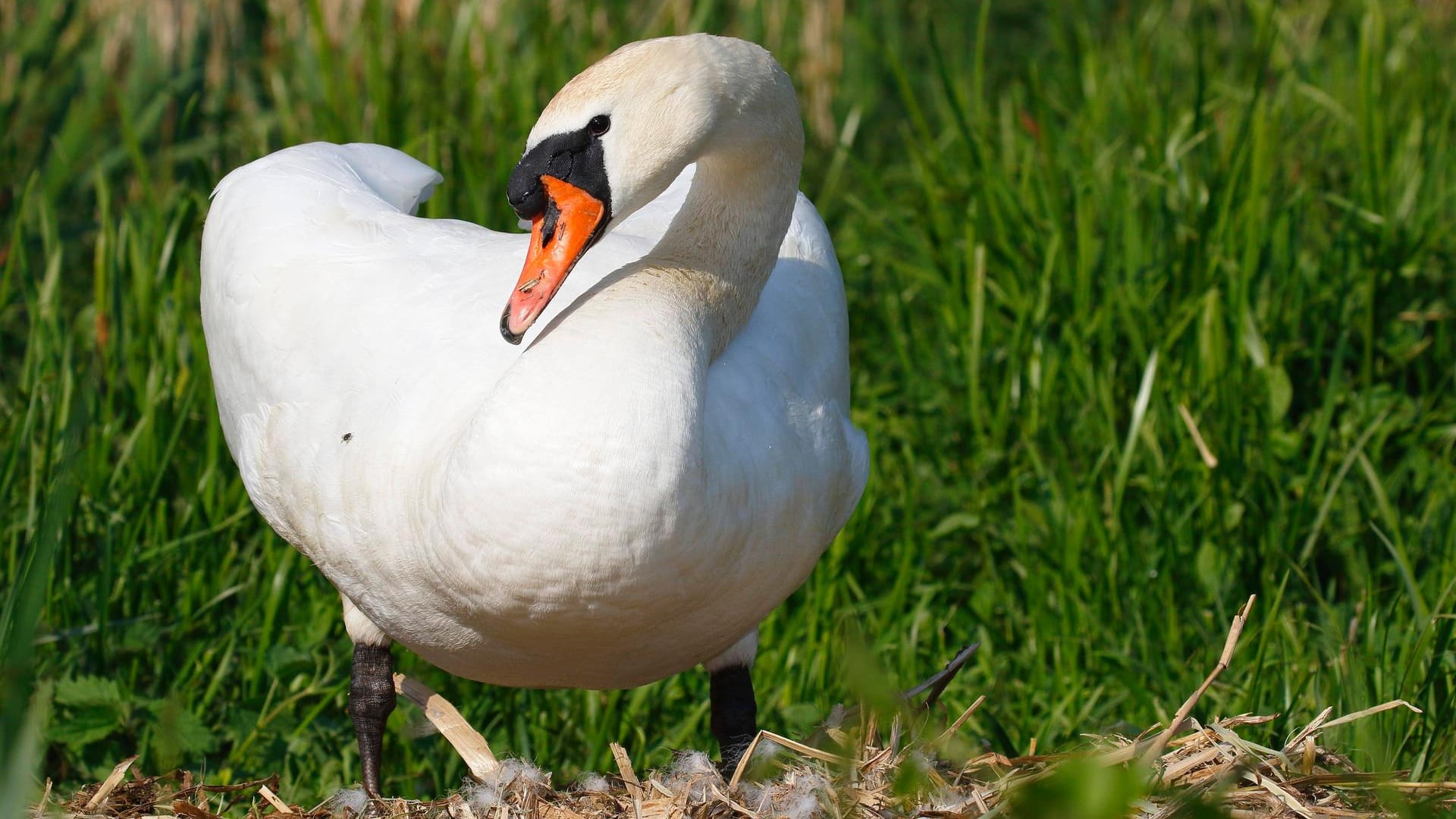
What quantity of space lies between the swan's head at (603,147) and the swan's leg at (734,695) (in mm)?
1014

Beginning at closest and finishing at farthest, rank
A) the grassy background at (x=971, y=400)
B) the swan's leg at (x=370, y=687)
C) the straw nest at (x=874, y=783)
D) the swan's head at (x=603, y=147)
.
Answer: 1. the straw nest at (x=874, y=783)
2. the swan's head at (x=603, y=147)
3. the swan's leg at (x=370, y=687)
4. the grassy background at (x=971, y=400)

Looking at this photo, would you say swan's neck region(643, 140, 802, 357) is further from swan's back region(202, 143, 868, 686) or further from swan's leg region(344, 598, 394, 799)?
swan's leg region(344, 598, 394, 799)

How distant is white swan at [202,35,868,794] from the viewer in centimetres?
230

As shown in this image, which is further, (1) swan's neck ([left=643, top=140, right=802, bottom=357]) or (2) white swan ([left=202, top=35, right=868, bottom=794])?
(1) swan's neck ([left=643, top=140, right=802, bottom=357])

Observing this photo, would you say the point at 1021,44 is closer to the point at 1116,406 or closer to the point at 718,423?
the point at 1116,406

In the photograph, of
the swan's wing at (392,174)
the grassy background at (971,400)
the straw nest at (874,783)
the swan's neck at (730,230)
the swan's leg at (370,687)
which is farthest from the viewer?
the swan's wing at (392,174)

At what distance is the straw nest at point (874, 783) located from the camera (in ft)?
7.51

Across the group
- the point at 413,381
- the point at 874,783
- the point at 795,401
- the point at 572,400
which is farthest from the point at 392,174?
the point at 874,783

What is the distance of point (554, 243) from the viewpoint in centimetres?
242

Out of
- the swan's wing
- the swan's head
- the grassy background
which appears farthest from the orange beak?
the swan's wing

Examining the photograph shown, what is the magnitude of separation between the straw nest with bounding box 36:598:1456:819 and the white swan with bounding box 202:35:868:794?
0.23m

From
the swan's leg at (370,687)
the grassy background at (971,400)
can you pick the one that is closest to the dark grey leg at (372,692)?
the swan's leg at (370,687)

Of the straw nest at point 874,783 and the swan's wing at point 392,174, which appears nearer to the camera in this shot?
the straw nest at point 874,783

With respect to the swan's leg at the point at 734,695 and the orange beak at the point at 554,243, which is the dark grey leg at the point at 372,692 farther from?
the orange beak at the point at 554,243
